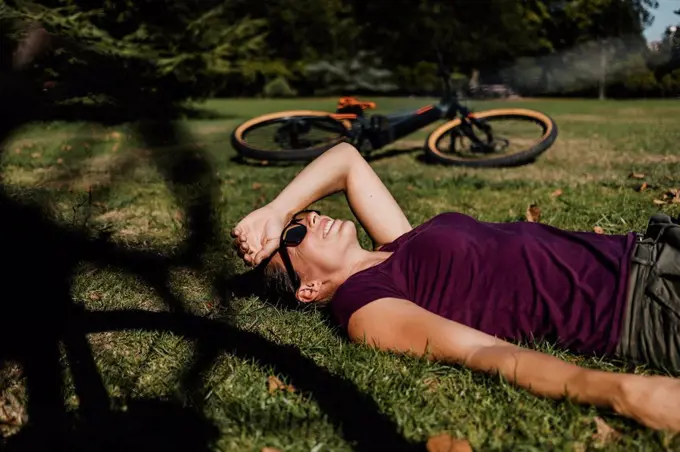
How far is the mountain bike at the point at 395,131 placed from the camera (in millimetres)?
8336

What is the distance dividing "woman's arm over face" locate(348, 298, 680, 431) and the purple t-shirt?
101mm

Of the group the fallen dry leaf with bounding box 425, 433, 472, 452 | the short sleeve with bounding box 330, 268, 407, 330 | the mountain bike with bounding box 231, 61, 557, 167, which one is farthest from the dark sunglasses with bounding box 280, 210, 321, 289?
the mountain bike with bounding box 231, 61, 557, 167

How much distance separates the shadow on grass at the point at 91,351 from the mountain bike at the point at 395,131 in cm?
337

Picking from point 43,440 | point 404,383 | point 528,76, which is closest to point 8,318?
point 43,440

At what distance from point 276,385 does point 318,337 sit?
0.46 m

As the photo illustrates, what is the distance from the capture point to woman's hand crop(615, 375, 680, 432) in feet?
6.38

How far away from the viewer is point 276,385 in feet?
8.04

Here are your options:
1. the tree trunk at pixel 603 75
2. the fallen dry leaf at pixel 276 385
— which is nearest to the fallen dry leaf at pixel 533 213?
the fallen dry leaf at pixel 276 385

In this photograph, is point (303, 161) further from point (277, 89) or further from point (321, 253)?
point (277, 89)

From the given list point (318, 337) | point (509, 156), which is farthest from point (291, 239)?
point (509, 156)

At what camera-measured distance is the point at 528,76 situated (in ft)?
74.8

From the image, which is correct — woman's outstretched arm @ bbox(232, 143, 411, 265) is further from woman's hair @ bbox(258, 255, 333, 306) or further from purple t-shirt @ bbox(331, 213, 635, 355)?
purple t-shirt @ bbox(331, 213, 635, 355)

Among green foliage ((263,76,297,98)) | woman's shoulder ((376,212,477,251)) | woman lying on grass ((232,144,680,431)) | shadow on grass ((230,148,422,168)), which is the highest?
woman's shoulder ((376,212,477,251))

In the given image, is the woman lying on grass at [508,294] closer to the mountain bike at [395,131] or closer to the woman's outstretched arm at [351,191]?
the woman's outstretched arm at [351,191]
